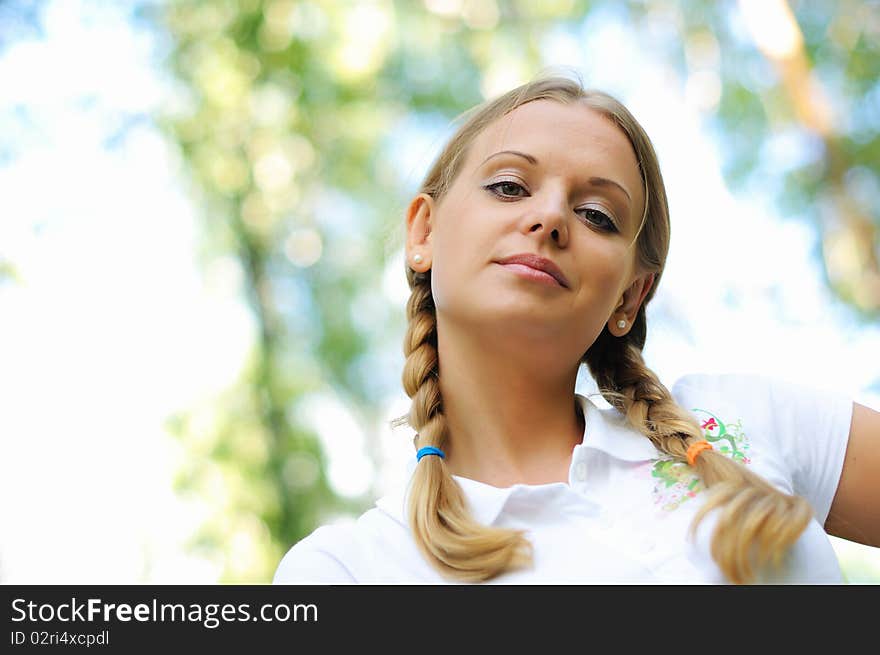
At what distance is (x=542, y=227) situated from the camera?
4.54 ft

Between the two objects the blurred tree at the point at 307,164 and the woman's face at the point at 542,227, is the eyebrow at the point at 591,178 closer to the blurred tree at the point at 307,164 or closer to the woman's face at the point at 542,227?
the woman's face at the point at 542,227

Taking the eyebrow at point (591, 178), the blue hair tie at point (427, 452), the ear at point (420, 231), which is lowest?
the blue hair tie at point (427, 452)

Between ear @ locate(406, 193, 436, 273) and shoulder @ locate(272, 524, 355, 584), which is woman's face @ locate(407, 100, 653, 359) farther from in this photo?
shoulder @ locate(272, 524, 355, 584)

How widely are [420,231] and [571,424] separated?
18.5 inches

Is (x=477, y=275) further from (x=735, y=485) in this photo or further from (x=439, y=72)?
(x=439, y=72)

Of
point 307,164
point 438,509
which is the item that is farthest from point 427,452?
point 307,164

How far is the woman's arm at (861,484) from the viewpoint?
145 centimetres

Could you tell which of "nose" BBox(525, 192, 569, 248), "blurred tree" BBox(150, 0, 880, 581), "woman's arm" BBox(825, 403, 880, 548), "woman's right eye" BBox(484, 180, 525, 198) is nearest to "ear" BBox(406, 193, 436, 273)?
"woman's right eye" BBox(484, 180, 525, 198)

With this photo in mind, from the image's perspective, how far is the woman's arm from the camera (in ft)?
4.75

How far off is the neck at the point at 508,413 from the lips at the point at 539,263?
125mm

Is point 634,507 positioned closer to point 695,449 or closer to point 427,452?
point 695,449

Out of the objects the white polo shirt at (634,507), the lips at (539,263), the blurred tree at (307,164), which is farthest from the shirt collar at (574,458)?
the blurred tree at (307,164)
